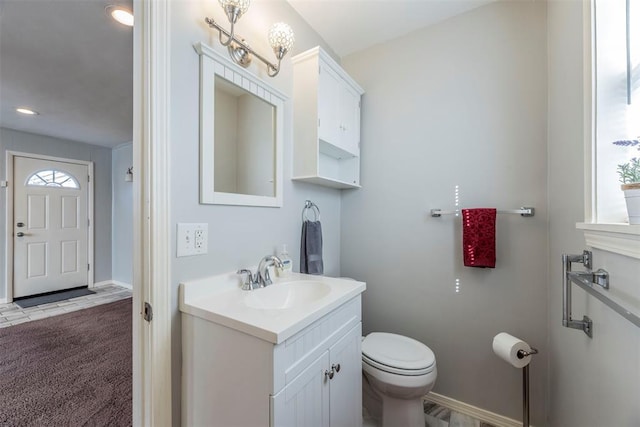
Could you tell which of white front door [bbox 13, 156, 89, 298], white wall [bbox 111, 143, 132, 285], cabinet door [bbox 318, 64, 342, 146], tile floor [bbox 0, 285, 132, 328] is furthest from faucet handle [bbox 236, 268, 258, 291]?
white front door [bbox 13, 156, 89, 298]

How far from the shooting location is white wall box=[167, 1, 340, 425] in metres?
0.99

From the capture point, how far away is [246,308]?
3.04 ft

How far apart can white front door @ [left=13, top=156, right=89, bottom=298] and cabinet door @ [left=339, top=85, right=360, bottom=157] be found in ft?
14.7

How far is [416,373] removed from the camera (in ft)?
4.15

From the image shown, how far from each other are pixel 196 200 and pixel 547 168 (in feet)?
5.81

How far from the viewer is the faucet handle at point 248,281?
3.86ft

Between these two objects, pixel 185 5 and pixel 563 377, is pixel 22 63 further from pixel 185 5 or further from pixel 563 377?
pixel 563 377

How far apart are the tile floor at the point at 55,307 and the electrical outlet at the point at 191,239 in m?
3.34

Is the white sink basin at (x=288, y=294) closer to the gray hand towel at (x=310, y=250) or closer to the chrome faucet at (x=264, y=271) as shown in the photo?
the chrome faucet at (x=264, y=271)

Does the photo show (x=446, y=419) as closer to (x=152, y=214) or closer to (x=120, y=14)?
(x=152, y=214)

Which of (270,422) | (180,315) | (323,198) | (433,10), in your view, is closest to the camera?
(270,422)

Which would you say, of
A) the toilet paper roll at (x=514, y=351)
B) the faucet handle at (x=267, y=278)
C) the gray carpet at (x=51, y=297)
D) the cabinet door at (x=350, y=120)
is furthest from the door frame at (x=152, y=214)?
the gray carpet at (x=51, y=297)

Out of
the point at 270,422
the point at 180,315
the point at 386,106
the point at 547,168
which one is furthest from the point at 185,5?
the point at 547,168

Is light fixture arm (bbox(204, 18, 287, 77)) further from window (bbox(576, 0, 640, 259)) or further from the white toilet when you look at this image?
the white toilet
